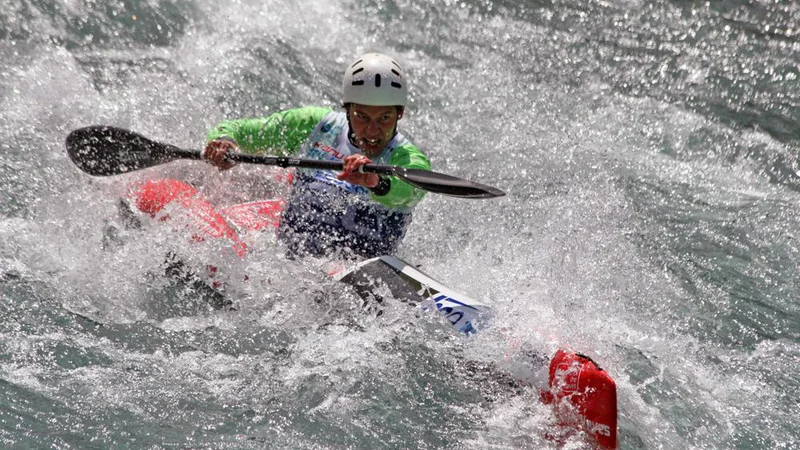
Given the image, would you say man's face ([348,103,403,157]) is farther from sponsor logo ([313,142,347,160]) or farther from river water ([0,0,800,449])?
river water ([0,0,800,449])

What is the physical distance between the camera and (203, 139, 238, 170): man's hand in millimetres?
5176

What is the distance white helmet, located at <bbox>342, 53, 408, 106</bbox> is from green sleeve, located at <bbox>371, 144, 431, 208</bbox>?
26cm

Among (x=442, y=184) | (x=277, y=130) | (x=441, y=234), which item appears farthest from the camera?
(x=441, y=234)

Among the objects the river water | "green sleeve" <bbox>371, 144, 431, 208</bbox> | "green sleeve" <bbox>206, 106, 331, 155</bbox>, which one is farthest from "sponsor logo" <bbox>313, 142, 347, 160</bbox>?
the river water

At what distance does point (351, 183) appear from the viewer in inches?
195

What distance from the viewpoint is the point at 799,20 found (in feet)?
35.3

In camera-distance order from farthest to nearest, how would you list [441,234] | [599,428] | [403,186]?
1. [441,234]
2. [403,186]
3. [599,428]

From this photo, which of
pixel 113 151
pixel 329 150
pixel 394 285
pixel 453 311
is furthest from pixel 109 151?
pixel 453 311

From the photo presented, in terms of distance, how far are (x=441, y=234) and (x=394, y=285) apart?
5.94 feet

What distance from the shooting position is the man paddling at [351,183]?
511 cm

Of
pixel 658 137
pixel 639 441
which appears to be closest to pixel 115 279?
pixel 639 441

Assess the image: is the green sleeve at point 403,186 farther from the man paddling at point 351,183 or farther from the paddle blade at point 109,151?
the paddle blade at point 109,151

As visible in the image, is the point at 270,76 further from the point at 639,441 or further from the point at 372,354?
the point at 639,441

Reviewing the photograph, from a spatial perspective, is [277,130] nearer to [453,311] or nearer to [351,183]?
[351,183]
